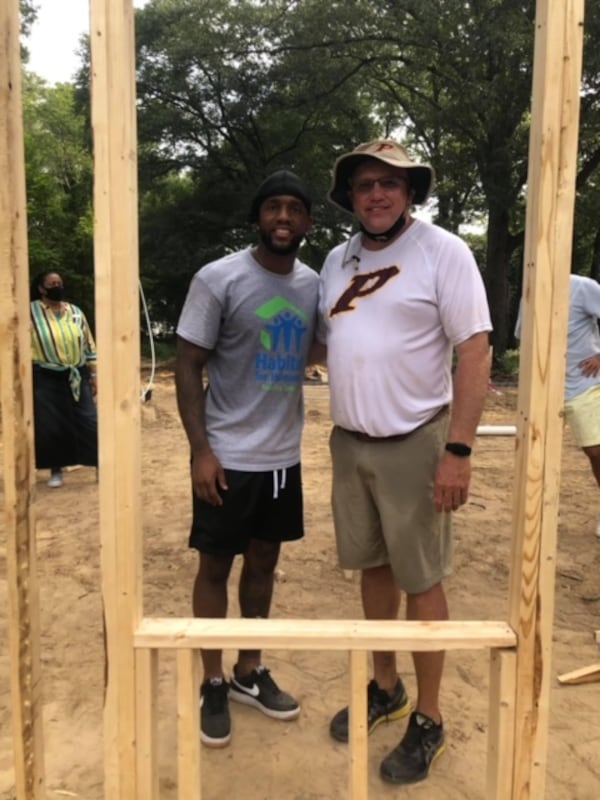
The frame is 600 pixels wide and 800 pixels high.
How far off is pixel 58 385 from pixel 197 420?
337cm

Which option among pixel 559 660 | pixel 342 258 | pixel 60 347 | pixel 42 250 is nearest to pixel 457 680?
pixel 559 660

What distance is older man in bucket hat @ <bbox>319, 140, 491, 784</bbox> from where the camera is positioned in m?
2.06

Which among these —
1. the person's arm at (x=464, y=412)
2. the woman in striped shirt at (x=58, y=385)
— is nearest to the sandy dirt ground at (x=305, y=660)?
the woman in striped shirt at (x=58, y=385)

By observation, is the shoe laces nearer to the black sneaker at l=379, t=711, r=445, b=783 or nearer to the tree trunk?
the black sneaker at l=379, t=711, r=445, b=783

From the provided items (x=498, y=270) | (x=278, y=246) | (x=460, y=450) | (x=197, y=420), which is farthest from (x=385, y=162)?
(x=498, y=270)

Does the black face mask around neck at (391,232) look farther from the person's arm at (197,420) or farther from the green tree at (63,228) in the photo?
the green tree at (63,228)

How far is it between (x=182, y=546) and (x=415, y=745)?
2431 millimetres

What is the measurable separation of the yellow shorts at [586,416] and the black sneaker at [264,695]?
7.97ft

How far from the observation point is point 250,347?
2340 millimetres

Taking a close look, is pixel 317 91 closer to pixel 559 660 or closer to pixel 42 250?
pixel 42 250

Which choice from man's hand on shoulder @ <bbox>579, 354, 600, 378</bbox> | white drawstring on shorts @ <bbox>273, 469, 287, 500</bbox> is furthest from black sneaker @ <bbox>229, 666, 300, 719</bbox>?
man's hand on shoulder @ <bbox>579, 354, 600, 378</bbox>

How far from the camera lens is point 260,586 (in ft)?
8.57

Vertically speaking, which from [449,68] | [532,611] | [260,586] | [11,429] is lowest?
[260,586]

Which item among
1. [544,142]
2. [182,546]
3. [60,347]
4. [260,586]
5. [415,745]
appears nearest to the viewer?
[544,142]
